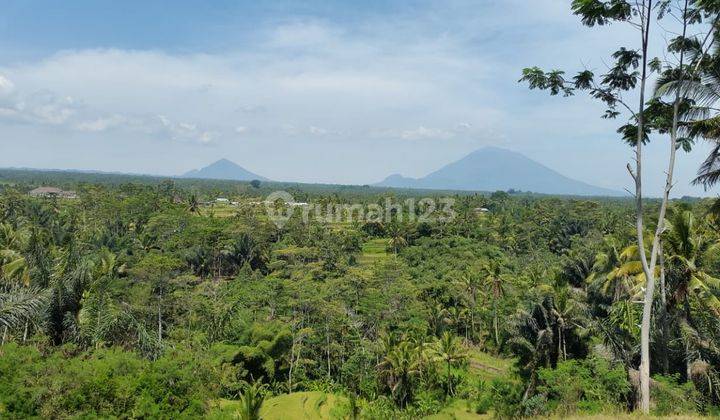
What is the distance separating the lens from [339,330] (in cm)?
2725

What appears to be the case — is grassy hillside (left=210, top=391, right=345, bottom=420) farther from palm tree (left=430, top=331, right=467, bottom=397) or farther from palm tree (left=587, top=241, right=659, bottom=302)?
palm tree (left=587, top=241, right=659, bottom=302)

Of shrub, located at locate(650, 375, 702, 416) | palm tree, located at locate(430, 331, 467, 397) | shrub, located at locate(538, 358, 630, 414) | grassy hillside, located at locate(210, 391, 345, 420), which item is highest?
shrub, located at locate(650, 375, 702, 416)

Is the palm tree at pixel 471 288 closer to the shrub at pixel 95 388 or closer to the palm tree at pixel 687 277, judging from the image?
the palm tree at pixel 687 277

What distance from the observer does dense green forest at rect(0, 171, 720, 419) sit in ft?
38.0

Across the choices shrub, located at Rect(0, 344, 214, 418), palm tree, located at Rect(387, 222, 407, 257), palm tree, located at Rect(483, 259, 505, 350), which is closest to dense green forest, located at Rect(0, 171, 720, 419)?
shrub, located at Rect(0, 344, 214, 418)

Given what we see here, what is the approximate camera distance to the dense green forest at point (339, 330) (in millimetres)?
11594

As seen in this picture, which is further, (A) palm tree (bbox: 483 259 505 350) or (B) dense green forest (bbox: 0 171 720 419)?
(A) palm tree (bbox: 483 259 505 350)

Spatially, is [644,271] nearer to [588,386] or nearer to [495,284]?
[588,386]

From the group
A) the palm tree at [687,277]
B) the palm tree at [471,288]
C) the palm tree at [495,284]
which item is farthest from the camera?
the palm tree at [471,288]

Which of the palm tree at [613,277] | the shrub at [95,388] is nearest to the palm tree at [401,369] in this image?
the palm tree at [613,277]

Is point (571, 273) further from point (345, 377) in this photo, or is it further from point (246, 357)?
point (246, 357)

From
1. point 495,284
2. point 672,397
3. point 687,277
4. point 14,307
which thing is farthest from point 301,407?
point 495,284

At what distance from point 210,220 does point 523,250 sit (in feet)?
122

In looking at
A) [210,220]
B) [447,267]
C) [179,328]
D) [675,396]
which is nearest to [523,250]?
[447,267]
